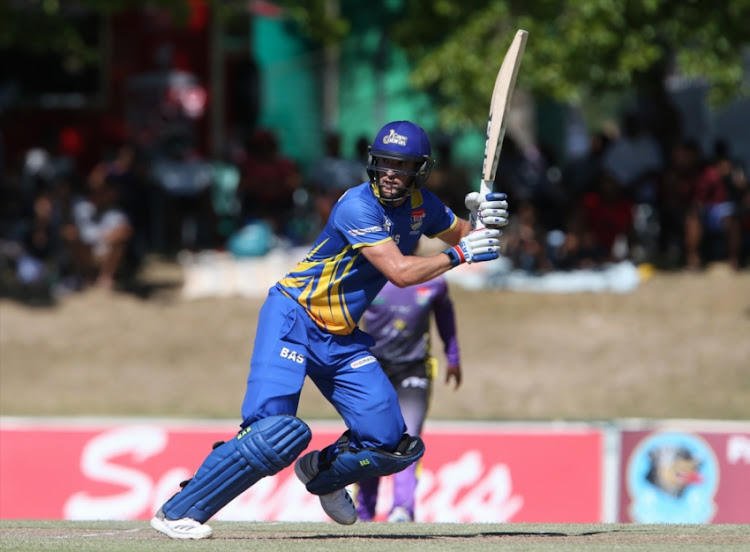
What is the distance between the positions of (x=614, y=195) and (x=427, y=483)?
6.66 metres

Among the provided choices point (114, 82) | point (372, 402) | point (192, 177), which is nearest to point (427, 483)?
point (372, 402)

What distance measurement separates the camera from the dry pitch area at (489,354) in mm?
13445

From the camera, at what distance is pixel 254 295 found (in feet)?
50.6

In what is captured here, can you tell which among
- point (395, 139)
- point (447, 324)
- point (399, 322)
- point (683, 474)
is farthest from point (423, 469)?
point (395, 139)

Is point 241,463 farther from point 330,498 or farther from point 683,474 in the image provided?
point 683,474

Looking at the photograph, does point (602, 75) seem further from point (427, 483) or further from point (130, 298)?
point (427, 483)

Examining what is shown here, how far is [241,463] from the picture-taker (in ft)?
19.3

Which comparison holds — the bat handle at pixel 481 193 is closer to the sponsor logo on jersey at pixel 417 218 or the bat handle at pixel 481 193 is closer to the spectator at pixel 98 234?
the sponsor logo on jersey at pixel 417 218

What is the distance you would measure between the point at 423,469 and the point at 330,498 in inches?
121

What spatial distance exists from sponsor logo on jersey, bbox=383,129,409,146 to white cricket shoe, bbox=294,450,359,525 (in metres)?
1.53

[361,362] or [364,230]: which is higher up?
[364,230]

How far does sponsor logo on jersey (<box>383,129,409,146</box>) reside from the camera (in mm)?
5992

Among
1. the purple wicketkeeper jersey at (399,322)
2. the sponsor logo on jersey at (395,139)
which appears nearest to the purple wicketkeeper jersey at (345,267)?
the sponsor logo on jersey at (395,139)

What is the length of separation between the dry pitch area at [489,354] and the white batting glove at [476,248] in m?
7.42
